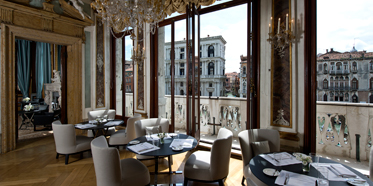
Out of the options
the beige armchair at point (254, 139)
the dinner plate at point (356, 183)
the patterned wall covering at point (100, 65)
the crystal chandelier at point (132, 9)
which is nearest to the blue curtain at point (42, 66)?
the patterned wall covering at point (100, 65)

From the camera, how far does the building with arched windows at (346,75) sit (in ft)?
9.10

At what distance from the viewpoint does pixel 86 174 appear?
9.13 ft

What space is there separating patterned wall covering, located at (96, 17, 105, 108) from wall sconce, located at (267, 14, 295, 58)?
4758mm

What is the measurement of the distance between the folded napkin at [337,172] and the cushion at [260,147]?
0.60 meters

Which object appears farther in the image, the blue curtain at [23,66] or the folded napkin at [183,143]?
the blue curtain at [23,66]

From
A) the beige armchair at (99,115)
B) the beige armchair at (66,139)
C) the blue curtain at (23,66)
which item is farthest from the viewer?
the blue curtain at (23,66)

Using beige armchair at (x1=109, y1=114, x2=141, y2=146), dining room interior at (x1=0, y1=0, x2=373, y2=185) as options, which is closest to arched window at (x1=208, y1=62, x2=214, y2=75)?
dining room interior at (x1=0, y1=0, x2=373, y2=185)

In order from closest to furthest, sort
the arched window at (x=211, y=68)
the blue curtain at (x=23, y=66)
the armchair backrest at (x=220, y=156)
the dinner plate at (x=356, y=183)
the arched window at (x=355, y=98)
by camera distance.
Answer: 1. the dinner plate at (x=356, y=183)
2. the armchair backrest at (x=220, y=156)
3. the arched window at (x=355, y=98)
4. the arched window at (x=211, y=68)
5. the blue curtain at (x=23, y=66)

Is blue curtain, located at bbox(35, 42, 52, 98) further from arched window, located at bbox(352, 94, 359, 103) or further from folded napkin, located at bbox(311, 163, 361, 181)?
arched window, located at bbox(352, 94, 359, 103)

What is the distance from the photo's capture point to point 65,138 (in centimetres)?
315

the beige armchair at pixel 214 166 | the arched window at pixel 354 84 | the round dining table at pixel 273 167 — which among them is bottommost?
the beige armchair at pixel 214 166

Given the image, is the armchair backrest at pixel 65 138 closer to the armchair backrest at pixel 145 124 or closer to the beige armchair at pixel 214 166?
the armchair backrest at pixel 145 124

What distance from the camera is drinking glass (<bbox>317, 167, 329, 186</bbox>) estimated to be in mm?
1381

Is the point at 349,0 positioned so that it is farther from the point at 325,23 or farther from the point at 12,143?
the point at 12,143
